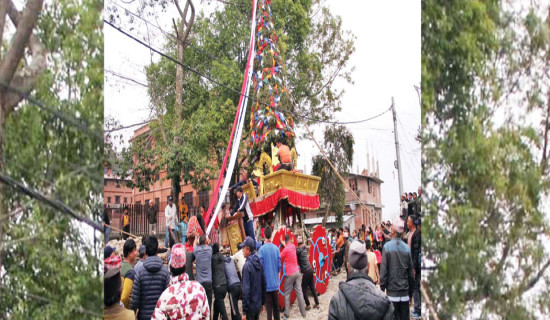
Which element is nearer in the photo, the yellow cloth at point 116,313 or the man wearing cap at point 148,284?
the yellow cloth at point 116,313

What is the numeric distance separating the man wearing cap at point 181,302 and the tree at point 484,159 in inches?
47.8

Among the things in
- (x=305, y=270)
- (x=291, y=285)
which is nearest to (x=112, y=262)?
(x=291, y=285)

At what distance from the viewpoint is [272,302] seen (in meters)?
5.02

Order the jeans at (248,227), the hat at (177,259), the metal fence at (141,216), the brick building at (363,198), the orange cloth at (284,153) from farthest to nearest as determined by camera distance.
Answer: the jeans at (248,227)
the orange cloth at (284,153)
the brick building at (363,198)
the metal fence at (141,216)
the hat at (177,259)

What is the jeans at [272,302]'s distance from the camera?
4.93 meters

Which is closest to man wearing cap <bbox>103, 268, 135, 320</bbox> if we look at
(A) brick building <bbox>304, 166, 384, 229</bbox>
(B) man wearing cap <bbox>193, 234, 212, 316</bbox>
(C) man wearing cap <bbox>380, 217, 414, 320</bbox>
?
(B) man wearing cap <bbox>193, 234, 212, 316</bbox>

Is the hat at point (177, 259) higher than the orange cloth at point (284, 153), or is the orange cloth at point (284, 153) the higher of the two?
the orange cloth at point (284, 153)

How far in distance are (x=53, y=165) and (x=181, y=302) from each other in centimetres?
107

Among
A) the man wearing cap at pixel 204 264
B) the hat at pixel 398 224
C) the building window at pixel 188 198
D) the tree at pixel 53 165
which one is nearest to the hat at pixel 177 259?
the tree at pixel 53 165

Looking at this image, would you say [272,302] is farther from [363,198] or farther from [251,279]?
[363,198]

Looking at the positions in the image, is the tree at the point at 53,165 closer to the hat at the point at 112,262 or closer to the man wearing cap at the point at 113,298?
the man wearing cap at the point at 113,298

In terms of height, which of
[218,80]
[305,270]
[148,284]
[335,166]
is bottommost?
[305,270]

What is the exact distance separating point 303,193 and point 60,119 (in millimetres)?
3677

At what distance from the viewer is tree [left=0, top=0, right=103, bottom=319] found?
2117mm
